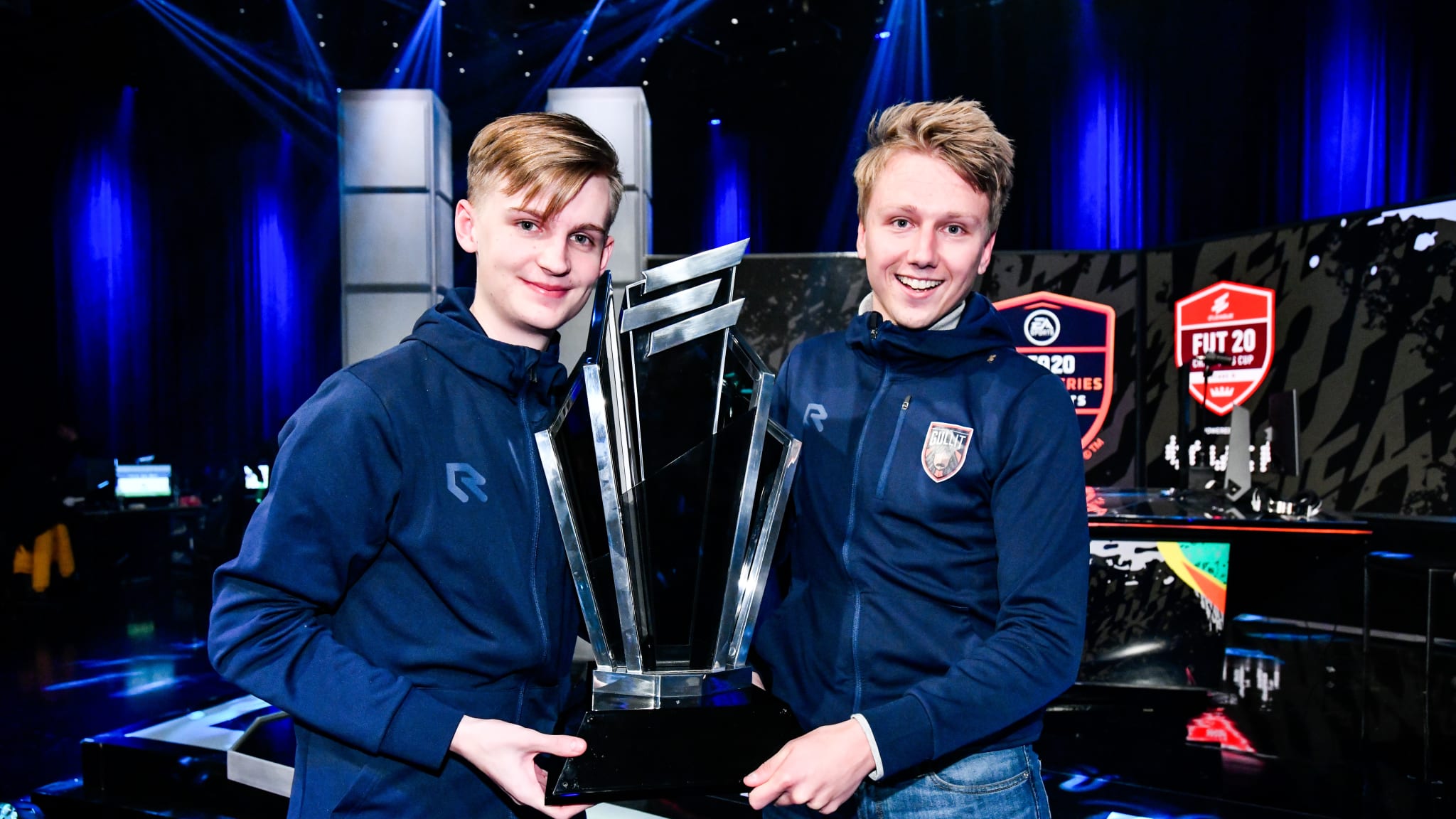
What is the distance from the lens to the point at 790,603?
44.5 inches

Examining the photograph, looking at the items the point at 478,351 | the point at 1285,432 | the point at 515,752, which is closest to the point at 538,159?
the point at 478,351

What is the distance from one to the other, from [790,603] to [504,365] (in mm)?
466

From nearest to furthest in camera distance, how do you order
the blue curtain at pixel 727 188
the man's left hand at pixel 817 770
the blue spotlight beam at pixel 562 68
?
the man's left hand at pixel 817 770 < the blue spotlight beam at pixel 562 68 < the blue curtain at pixel 727 188

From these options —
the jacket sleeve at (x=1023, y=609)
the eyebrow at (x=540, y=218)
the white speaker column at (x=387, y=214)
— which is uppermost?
the white speaker column at (x=387, y=214)

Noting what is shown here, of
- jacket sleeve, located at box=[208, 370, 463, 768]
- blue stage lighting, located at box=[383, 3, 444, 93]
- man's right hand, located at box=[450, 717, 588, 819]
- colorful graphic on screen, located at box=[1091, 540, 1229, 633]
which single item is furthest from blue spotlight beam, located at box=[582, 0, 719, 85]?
man's right hand, located at box=[450, 717, 588, 819]

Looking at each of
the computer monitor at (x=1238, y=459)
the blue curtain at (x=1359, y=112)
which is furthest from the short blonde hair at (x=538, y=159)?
the blue curtain at (x=1359, y=112)

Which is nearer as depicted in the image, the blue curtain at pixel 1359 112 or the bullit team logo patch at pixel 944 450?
the bullit team logo patch at pixel 944 450

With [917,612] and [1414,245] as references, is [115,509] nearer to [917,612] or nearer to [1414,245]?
[917,612]

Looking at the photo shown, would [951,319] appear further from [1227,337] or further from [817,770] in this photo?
[1227,337]

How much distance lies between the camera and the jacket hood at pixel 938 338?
1.06 m

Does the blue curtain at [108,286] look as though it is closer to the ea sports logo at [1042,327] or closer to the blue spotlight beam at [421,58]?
the blue spotlight beam at [421,58]

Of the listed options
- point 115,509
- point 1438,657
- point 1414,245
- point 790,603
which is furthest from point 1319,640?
point 115,509

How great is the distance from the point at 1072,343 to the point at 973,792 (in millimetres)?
5426

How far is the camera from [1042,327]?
5934mm
